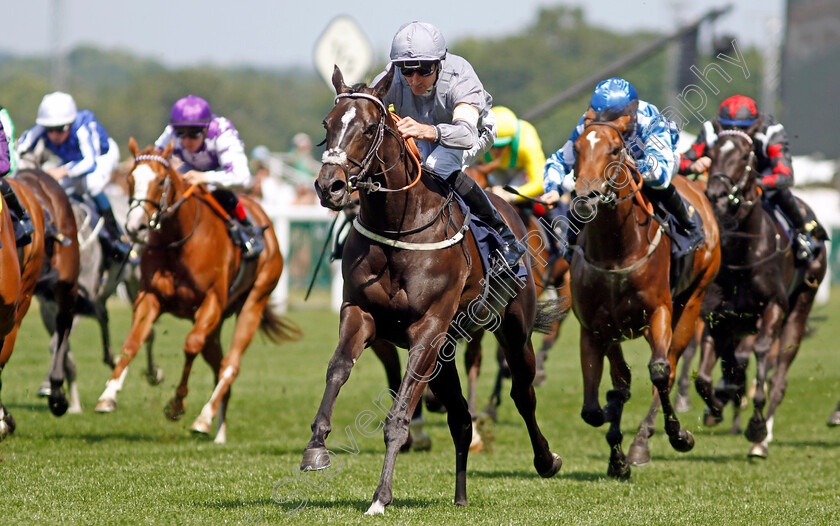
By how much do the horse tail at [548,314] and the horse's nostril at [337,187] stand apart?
2.40m

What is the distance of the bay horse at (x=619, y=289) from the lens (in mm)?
6730

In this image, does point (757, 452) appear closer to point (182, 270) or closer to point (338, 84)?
point (182, 270)

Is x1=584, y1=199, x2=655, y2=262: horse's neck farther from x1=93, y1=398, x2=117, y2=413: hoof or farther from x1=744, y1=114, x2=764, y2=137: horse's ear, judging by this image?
x1=93, y1=398, x2=117, y2=413: hoof

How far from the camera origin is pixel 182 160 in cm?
906

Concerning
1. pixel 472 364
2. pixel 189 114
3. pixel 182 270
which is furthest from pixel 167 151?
pixel 472 364

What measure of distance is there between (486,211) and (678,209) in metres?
1.73

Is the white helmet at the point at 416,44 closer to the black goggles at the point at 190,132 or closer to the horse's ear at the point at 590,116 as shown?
the horse's ear at the point at 590,116

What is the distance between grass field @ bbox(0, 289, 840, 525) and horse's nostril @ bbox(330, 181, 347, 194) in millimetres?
1515

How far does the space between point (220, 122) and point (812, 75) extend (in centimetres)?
1392

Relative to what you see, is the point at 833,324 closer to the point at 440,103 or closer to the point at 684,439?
the point at 684,439

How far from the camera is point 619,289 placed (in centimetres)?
693

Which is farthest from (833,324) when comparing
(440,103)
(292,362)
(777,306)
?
(440,103)

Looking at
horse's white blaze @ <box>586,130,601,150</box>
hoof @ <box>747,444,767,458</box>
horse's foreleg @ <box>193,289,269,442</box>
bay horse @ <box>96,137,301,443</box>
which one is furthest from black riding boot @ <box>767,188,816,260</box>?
bay horse @ <box>96,137,301,443</box>

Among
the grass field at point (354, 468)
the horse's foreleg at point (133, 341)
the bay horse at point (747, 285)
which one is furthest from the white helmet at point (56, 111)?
the bay horse at point (747, 285)
